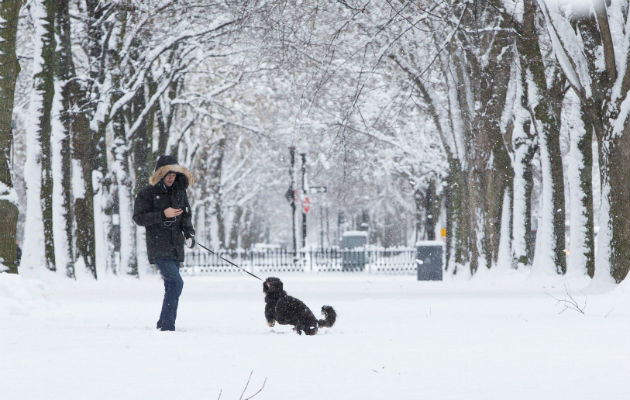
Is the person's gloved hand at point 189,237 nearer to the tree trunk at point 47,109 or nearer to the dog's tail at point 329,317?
the dog's tail at point 329,317

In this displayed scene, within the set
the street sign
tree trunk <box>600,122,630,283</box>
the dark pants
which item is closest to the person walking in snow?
the dark pants

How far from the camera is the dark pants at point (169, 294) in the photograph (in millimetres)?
9703

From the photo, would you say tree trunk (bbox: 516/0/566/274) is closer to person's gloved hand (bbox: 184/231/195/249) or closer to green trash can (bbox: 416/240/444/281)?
green trash can (bbox: 416/240/444/281)

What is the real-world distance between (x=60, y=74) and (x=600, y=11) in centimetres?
1159

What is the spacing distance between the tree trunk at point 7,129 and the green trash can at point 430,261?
1509 cm

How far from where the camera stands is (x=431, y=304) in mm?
15234

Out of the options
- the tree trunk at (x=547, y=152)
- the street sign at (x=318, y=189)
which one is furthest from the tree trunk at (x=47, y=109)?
the street sign at (x=318, y=189)

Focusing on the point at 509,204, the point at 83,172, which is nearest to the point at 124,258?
the point at 83,172

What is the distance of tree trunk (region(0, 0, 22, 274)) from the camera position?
13609mm

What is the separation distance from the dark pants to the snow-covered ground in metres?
0.19

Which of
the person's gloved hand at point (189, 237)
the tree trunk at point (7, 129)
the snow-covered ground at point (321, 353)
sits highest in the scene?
the tree trunk at point (7, 129)

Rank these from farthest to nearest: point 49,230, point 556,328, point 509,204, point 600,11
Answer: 1. point 509,204
2. point 49,230
3. point 600,11
4. point 556,328

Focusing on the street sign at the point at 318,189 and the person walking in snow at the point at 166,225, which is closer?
the person walking in snow at the point at 166,225

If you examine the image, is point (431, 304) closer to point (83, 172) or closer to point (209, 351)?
point (209, 351)
